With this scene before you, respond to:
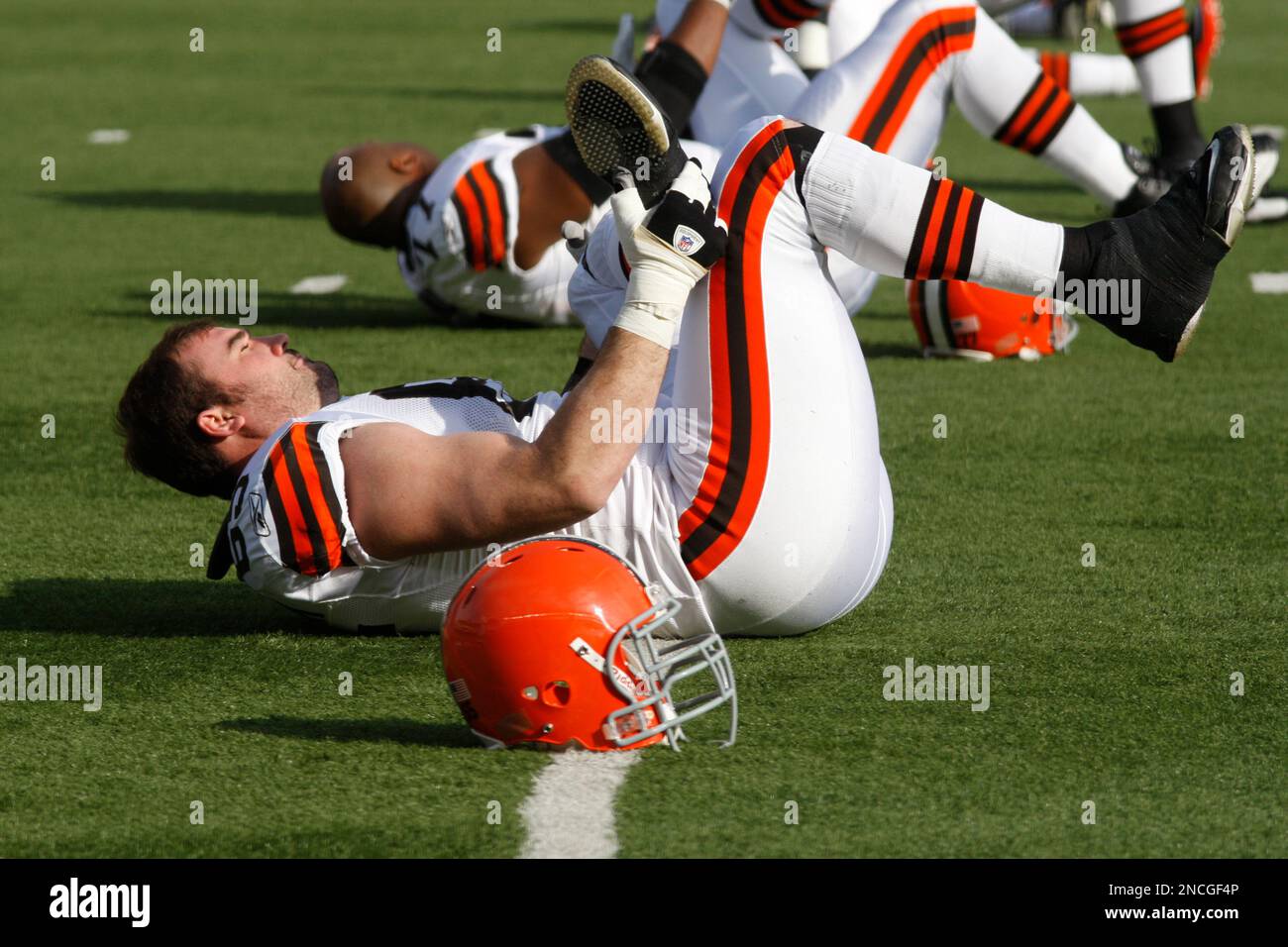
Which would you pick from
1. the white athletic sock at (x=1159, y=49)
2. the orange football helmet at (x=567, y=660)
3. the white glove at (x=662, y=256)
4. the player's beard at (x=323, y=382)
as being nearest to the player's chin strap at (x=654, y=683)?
the orange football helmet at (x=567, y=660)

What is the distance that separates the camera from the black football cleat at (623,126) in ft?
11.0

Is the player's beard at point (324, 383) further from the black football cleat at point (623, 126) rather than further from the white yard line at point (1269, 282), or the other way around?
the white yard line at point (1269, 282)

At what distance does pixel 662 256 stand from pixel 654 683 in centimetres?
72

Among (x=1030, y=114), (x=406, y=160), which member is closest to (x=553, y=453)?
(x=1030, y=114)

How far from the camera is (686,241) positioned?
A: 3240mm

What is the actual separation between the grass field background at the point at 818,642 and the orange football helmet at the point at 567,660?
77mm

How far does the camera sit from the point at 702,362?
134 inches

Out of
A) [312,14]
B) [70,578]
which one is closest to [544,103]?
[312,14]

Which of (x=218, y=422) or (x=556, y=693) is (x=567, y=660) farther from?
(x=218, y=422)

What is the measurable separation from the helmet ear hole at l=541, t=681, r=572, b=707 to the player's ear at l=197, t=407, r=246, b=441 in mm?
922

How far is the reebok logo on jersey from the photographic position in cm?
323

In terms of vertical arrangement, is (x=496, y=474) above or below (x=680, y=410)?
below

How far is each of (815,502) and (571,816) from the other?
2.79ft

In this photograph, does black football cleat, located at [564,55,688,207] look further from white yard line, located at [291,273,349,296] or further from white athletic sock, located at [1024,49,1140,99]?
white athletic sock, located at [1024,49,1140,99]
